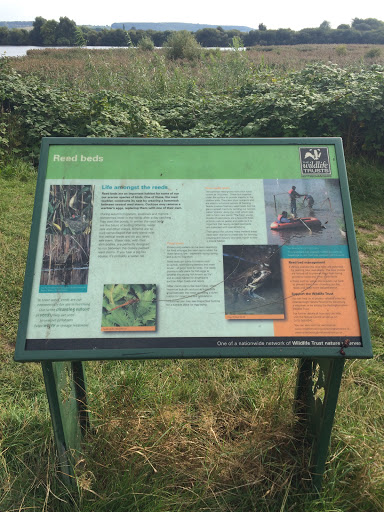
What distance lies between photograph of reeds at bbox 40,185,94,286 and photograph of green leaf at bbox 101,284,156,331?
0.13 metres

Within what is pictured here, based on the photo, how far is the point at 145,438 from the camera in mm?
2035

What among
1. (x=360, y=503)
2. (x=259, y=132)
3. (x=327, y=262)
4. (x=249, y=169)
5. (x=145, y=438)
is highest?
(x=259, y=132)

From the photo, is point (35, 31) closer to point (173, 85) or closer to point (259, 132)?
point (173, 85)

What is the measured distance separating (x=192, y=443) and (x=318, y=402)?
2.07 feet

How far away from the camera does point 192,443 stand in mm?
2020

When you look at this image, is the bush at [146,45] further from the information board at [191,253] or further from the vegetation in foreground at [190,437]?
the information board at [191,253]

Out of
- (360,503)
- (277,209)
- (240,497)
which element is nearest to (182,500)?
(240,497)

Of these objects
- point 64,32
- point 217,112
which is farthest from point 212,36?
point 217,112

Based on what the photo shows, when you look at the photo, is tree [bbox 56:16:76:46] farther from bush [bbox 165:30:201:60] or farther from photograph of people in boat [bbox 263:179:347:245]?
photograph of people in boat [bbox 263:179:347:245]

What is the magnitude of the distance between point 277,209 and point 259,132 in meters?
4.62

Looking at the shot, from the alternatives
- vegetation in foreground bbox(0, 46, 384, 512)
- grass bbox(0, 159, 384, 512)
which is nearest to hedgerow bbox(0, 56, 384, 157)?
vegetation in foreground bbox(0, 46, 384, 512)

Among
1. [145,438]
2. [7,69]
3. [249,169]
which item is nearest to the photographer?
[249,169]

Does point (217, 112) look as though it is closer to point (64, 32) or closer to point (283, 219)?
point (283, 219)

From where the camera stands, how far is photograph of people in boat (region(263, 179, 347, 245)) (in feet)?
5.55
